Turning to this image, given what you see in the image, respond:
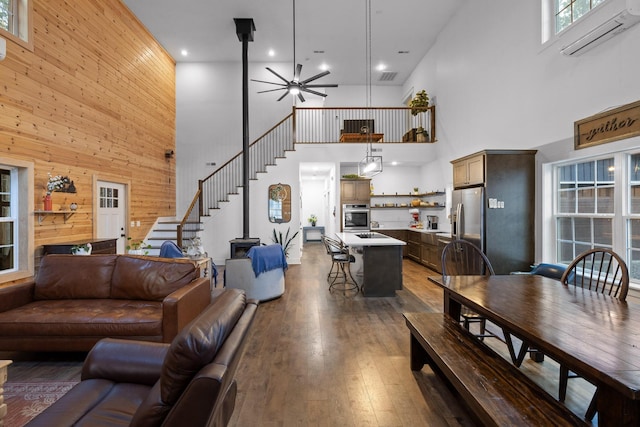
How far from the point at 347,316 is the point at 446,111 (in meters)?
5.61

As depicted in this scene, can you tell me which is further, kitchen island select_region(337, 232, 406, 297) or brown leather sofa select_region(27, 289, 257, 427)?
kitchen island select_region(337, 232, 406, 297)

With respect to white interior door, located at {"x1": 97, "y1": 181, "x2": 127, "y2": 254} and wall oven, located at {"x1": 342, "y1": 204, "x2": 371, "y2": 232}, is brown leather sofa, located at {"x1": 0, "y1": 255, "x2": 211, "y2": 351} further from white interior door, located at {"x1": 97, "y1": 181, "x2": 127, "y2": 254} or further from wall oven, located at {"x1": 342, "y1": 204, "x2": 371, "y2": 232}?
wall oven, located at {"x1": 342, "y1": 204, "x2": 371, "y2": 232}

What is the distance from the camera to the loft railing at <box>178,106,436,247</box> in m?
8.08

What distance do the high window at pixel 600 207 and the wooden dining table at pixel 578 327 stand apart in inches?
60.6

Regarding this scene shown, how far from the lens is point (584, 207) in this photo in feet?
12.9

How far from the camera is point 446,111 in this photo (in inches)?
292

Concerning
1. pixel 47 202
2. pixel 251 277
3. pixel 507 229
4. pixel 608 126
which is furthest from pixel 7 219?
pixel 608 126

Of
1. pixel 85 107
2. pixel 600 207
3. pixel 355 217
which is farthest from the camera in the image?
pixel 355 217

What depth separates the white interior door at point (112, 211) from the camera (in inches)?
233

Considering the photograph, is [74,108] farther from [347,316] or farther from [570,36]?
[570,36]

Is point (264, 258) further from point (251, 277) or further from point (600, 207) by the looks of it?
point (600, 207)

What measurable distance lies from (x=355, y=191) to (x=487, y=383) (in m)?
7.50

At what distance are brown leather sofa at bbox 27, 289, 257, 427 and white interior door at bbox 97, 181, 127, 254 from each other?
5.01 m

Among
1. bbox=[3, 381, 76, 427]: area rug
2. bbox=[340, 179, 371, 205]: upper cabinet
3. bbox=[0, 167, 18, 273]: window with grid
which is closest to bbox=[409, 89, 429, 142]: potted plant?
bbox=[340, 179, 371, 205]: upper cabinet
